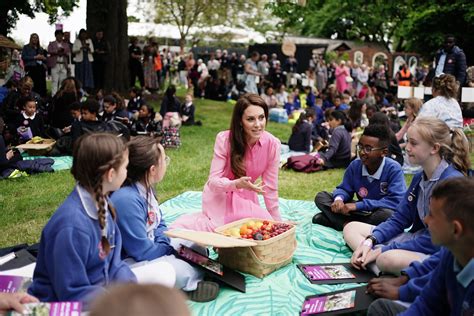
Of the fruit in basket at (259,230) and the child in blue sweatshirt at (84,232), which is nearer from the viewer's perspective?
the child in blue sweatshirt at (84,232)

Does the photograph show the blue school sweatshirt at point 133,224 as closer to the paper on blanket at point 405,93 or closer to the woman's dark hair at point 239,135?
the woman's dark hair at point 239,135

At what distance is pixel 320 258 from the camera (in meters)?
4.45

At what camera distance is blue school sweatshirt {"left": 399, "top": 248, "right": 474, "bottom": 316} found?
91.8 inches

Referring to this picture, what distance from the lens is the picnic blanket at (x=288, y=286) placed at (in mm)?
3434

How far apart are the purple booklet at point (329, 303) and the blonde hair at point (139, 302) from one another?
2.07 m

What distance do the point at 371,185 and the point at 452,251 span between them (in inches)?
96.3

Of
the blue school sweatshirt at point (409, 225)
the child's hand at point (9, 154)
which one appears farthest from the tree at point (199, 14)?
the blue school sweatshirt at point (409, 225)

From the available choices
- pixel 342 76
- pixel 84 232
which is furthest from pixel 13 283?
pixel 342 76

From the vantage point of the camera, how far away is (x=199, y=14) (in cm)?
3159

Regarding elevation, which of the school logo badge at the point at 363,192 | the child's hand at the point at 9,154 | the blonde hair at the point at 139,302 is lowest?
the child's hand at the point at 9,154

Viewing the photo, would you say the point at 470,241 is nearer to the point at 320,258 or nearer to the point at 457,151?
the point at 457,151

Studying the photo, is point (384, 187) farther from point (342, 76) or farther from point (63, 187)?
point (342, 76)

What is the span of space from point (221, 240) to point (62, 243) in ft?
4.20

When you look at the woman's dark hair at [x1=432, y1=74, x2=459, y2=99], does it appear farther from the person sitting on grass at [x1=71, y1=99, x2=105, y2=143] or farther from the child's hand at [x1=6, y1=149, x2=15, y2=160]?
the child's hand at [x1=6, y1=149, x2=15, y2=160]
